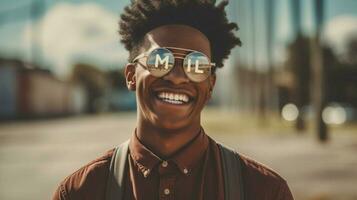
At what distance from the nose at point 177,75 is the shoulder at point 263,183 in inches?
16.5

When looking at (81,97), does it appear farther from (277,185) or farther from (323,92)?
(277,185)

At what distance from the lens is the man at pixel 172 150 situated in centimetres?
221

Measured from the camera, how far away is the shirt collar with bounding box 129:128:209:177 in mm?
2271

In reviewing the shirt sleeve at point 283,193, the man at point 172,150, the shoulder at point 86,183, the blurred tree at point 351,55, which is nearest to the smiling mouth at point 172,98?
the man at point 172,150

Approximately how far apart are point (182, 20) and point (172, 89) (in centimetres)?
37

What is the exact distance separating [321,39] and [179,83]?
17.5 meters

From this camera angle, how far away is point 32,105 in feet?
161

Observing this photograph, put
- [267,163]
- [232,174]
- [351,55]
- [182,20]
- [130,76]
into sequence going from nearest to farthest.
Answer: [232,174], [182,20], [130,76], [267,163], [351,55]

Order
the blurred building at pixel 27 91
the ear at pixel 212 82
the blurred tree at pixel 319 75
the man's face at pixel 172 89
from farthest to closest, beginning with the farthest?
the blurred building at pixel 27 91
the blurred tree at pixel 319 75
the ear at pixel 212 82
the man's face at pixel 172 89

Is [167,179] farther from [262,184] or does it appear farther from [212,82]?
[212,82]

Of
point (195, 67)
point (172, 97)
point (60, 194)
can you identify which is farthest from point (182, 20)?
point (60, 194)

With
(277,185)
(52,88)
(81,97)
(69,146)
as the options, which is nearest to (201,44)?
(277,185)

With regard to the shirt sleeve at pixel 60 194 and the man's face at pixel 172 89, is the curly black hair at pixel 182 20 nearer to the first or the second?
the man's face at pixel 172 89

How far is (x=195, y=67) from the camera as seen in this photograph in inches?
88.7
